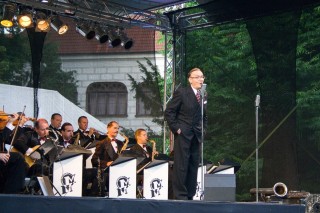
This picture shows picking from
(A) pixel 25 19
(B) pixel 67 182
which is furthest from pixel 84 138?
(A) pixel 25 19

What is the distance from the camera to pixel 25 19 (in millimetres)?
11719

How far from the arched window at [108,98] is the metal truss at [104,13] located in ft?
5.99

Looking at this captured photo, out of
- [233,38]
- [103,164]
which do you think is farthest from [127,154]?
[233,38]

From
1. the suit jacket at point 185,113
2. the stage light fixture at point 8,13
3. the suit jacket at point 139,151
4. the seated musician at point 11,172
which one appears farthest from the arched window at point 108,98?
the suit jacket at point 185,113

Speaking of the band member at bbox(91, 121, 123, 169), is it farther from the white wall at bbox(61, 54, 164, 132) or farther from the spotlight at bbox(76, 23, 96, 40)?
the white wall at bbox(61, 54, 164, 132)

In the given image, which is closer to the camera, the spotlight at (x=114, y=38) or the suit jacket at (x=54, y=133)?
the suit jacket at (x=54, y=133)

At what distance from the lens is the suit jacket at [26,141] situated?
10.3 meters

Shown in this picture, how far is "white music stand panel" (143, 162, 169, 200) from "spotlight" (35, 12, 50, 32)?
3.03 meters

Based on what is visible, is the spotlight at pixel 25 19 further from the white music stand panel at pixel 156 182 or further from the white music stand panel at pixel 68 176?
the white music stand panel at pixel 156 182

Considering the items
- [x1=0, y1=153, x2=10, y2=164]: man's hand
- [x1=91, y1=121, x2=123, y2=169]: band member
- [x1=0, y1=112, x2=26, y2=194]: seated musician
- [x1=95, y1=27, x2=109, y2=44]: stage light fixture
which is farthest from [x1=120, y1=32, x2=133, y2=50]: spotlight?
[x1=0, y1=153, x2=10, y2=164]: man's hand

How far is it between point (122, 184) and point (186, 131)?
2128 millimetres

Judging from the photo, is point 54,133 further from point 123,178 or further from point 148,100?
point 148,100

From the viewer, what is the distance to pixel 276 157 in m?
12.0

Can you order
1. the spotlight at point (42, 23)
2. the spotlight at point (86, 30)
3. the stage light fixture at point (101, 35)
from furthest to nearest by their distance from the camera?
the stage light fixture at point (101, 35) < the spotlight at point (86, 30) < the spotlight at point (42, 23)
